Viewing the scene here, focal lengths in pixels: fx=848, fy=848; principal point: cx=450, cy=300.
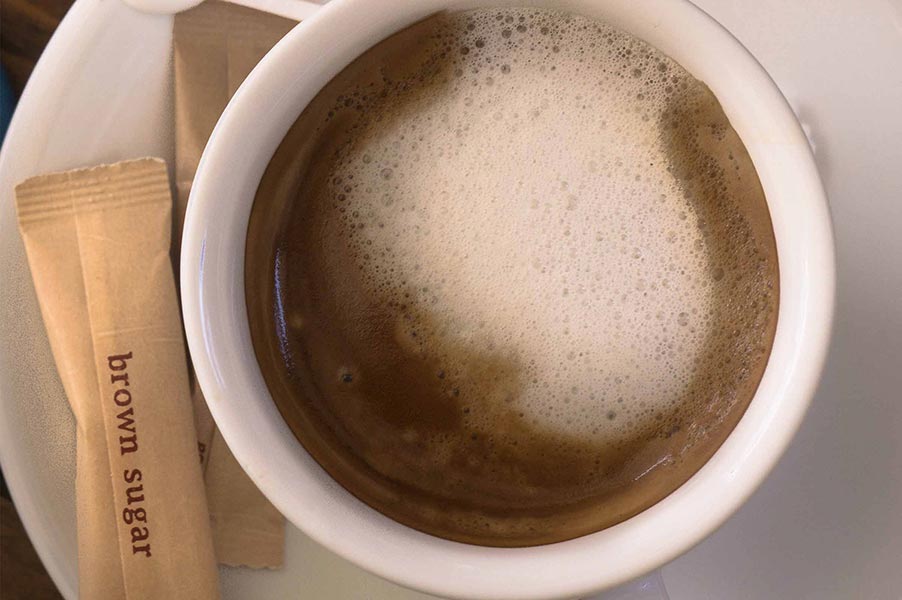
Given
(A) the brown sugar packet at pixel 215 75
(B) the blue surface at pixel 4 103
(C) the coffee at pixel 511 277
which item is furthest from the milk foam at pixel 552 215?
(B) the blue surface at pixel 4 103

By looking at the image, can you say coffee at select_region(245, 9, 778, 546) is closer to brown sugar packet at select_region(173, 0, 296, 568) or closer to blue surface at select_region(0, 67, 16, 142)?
brown sugar packet at select_region(173, 0, 296, 568)

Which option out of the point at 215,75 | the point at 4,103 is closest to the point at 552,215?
the point at 215,75

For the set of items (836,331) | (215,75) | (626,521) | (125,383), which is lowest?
(626,521)

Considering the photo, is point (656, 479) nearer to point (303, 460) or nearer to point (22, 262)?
point (303, 460)

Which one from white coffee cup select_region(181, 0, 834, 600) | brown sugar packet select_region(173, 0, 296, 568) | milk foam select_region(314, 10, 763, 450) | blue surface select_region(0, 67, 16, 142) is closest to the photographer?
white coffee cup select_region(181, 0, 834, 600)

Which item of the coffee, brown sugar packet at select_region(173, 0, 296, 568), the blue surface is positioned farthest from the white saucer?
the blue surface

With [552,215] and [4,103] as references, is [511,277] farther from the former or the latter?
[4,103]
